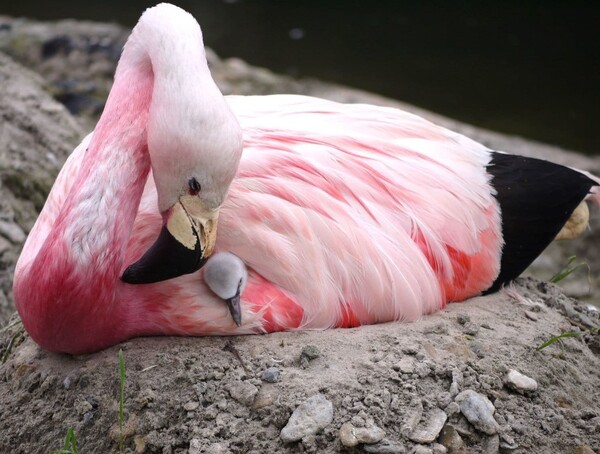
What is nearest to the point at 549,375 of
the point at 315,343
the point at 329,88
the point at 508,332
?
the point at 508,332

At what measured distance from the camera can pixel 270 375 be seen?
2.80 m

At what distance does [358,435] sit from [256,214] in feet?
2.71

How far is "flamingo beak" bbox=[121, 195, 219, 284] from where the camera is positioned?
8.81ft

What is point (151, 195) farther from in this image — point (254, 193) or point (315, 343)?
point (315, 343)

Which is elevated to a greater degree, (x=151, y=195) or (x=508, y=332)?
(x=151, y=195)

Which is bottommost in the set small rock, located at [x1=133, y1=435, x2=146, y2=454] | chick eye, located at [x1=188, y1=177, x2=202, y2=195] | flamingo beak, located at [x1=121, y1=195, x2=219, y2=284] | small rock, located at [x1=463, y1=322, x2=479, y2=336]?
small rock, located at [x1=133, y1=435, x2=146, y2=454]

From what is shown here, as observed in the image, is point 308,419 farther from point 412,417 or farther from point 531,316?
point 531,316

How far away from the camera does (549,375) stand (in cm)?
301

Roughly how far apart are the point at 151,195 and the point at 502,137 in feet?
16.5

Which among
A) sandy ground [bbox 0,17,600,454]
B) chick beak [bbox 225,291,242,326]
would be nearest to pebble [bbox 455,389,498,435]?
sandy ground [bbox 0,17,600,454]

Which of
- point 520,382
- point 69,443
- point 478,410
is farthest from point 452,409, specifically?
point 69,443

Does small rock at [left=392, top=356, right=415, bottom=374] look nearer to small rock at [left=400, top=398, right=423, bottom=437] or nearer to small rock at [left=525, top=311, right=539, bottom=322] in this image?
small rock at [left=400, top=398, right=423, bottom=437]

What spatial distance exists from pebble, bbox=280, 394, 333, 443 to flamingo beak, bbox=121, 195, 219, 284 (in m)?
0.56

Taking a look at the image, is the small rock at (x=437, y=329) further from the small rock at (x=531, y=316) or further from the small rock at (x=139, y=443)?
the small rock at (x=139, y=443)
